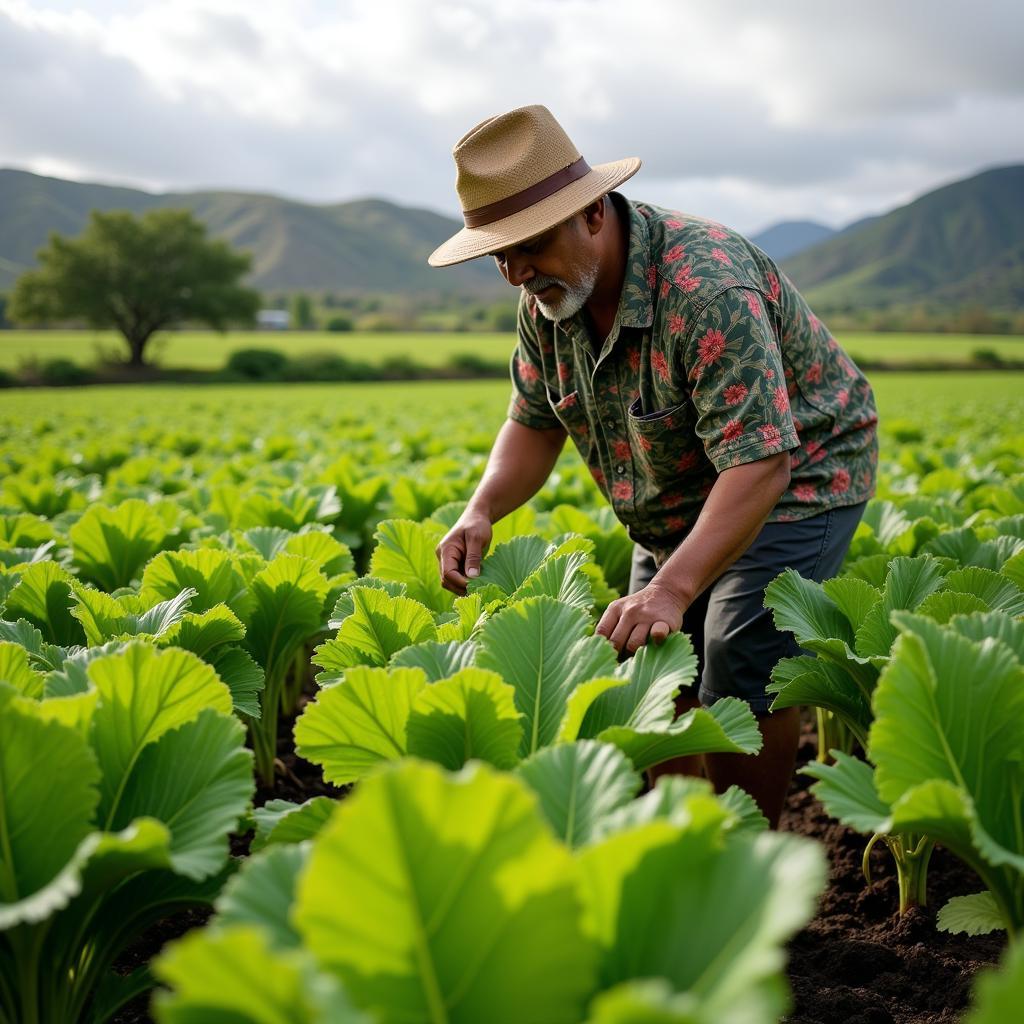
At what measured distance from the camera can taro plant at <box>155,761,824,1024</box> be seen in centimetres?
91

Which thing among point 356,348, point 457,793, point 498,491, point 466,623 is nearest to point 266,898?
point 457,793

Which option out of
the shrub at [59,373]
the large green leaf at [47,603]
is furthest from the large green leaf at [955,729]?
the shrub at [59,373]

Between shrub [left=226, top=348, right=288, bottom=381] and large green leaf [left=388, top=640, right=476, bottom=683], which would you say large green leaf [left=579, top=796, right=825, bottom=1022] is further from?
shrub [left=226, top=348, right=288, bottom=381]

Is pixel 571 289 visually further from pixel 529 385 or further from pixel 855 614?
pixel 855 614

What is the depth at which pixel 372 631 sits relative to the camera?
6.98 ft

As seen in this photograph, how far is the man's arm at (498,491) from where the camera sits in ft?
9.30

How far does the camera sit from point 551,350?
3293 millimetres

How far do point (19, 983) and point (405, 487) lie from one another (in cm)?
350

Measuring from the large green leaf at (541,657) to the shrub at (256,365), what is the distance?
47.8 meters

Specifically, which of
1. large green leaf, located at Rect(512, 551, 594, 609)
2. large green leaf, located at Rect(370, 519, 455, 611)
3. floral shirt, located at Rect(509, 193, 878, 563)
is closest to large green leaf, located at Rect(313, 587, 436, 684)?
large green leaf, located at Rect(512, 551, 594, 609)

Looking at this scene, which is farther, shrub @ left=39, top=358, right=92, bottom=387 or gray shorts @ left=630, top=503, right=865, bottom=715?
shrub @ left=39, top=358, right=92, bottom=387

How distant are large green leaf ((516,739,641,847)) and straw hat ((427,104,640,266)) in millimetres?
1548

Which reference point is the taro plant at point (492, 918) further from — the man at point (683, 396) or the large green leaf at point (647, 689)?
the man at point (683, 396)

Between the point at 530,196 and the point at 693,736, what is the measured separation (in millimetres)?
1618
